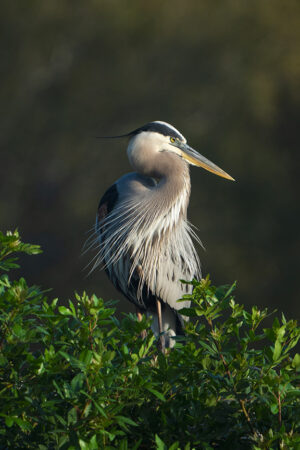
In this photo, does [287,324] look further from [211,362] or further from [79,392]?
[79,392]

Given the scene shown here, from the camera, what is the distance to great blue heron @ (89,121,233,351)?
2213 millimetres

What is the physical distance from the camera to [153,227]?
2.21m

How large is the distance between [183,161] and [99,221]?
40 centimetres

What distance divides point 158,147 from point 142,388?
5.68 ft

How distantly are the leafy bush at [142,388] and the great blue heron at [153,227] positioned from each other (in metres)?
1.49

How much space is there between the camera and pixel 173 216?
2.24 m

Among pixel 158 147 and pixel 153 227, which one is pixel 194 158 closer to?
pixel 158 147

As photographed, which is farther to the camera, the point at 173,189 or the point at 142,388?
the point at 173,189

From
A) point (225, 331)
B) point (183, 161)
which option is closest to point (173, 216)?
point (183, 161)

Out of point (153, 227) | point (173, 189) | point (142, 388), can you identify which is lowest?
point (153, 227)

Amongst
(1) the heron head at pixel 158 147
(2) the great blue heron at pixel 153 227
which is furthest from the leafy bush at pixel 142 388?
(1) the heron head at pixel 158 147

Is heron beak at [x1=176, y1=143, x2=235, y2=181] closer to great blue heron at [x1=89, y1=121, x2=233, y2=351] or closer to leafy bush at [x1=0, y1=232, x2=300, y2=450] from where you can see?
great blue heron at [x1=89, y1=121, x2=233, y2=351]

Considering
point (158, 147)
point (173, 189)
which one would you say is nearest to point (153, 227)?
point (173, 189)

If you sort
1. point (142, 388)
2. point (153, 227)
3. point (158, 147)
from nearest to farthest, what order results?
point (142, 388) → point (153, 227) → point (158, 147)
